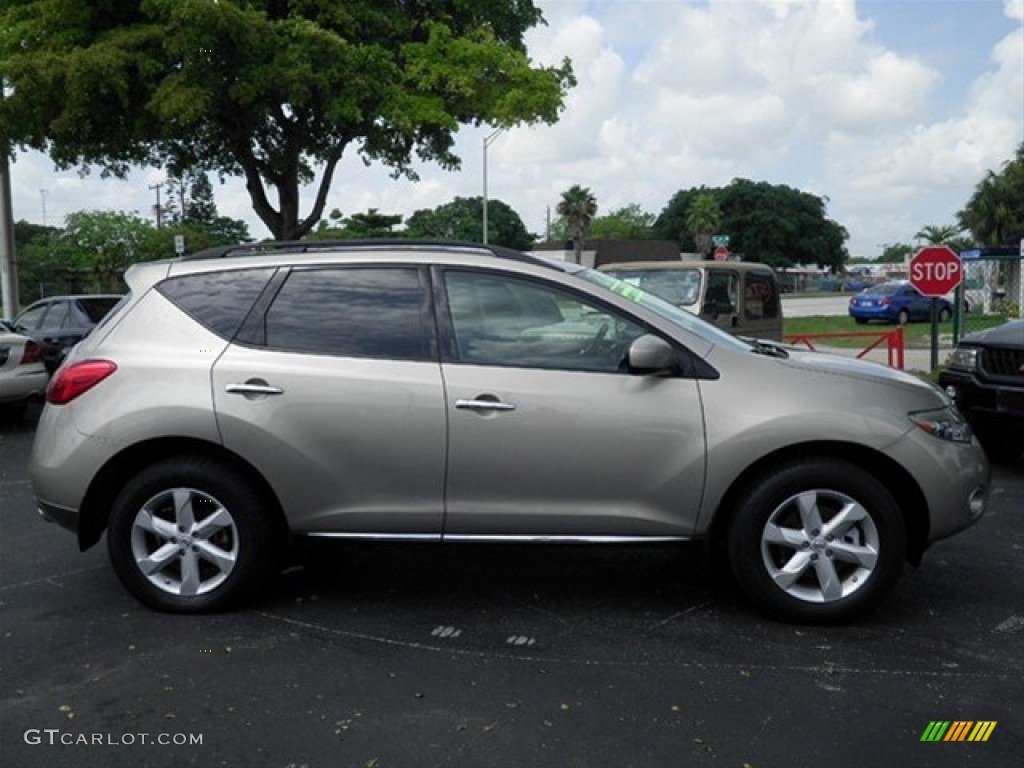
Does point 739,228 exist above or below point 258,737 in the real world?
above

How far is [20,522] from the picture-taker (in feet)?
20.6

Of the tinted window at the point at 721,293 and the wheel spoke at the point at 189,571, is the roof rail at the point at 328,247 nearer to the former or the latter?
the wheel spoke at the point at 189,571

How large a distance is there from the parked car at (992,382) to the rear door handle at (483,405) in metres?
4.66

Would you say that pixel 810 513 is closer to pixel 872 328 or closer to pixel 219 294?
pixel 219 294

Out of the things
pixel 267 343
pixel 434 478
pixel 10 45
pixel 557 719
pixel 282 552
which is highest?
pixel 10 45

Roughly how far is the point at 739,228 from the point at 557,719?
9625 cm

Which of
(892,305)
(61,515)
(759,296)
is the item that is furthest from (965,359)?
(892,305)

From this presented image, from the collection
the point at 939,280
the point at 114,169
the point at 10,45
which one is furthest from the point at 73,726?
the point at 114,169

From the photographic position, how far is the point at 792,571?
13.9 feet

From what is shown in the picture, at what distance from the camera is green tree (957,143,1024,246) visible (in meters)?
45.5

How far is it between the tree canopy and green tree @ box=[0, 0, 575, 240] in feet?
241

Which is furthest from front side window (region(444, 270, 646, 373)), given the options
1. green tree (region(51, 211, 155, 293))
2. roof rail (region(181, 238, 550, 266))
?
green tree (region(51, 211, 155, 293))

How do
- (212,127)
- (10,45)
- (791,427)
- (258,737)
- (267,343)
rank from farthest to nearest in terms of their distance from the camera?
(212,127)
(10,45)
(267,343)
(791,427)
(258,737)

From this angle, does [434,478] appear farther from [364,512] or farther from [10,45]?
[10,45]
